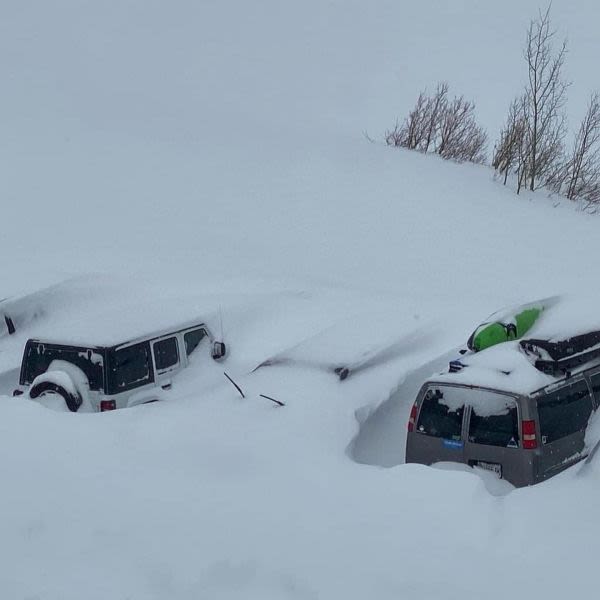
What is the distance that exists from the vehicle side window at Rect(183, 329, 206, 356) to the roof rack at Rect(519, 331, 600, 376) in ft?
12.3

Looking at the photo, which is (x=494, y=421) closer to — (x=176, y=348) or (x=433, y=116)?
(x=176, y=348)

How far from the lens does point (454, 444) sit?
6750mm

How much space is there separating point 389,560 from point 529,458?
2084 millimetres

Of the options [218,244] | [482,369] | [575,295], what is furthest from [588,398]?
[218,244]

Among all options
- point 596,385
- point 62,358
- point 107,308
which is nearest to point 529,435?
point 596,385

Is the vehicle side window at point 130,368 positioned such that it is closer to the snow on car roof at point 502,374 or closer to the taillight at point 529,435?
the snow on car roof at point 502,374

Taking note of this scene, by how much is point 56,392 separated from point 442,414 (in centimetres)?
380

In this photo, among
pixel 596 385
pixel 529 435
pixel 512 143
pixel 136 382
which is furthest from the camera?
pixel 512 143

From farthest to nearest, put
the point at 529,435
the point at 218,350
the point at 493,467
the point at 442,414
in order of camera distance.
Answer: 1. the point at 218,350
2. the point at 442,414
3. the point at 493,467
4. the point at 529,435

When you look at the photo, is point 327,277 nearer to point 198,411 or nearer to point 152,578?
point 198,411

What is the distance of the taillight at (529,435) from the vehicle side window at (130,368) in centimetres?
394

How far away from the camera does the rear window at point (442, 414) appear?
6.78 metres

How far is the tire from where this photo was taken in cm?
788

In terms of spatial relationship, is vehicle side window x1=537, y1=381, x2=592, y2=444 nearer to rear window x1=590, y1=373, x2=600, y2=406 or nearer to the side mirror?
rear window x1=590, y1=373, x2=600, y2=406
